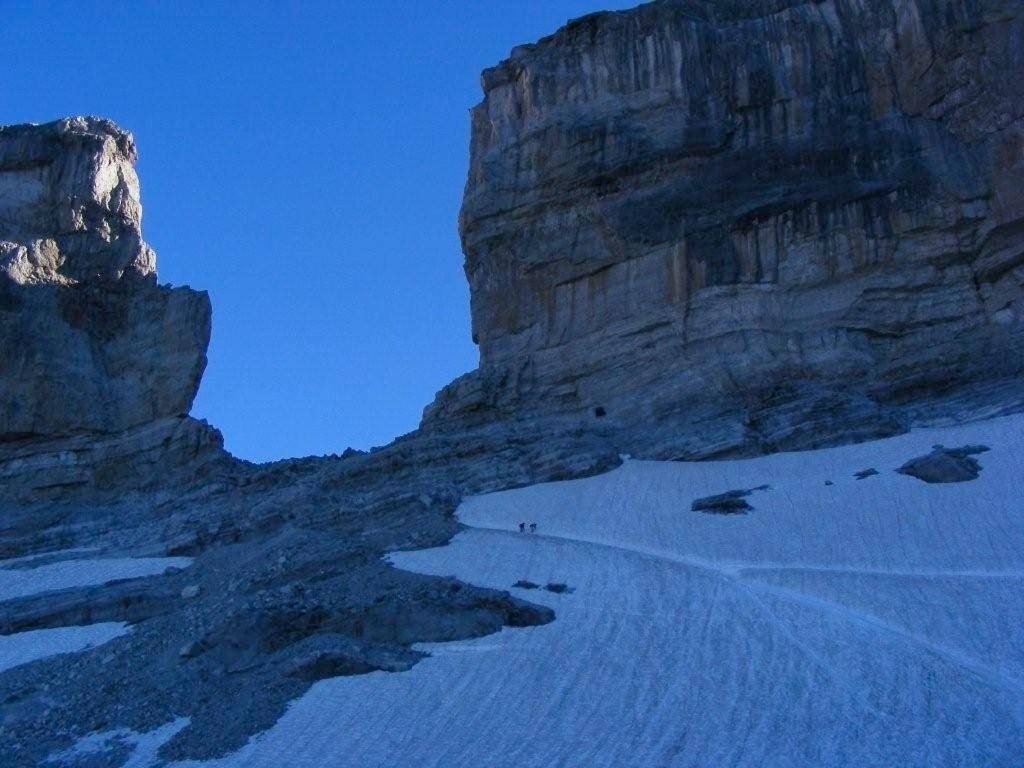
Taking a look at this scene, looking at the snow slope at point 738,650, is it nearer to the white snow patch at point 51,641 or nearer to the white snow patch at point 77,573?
the white snow patch at point 51,641

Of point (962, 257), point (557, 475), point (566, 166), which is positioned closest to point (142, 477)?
point (557, 475)

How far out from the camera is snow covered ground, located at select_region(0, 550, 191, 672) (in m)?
29.9

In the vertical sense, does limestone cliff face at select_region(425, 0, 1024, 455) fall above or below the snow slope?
above

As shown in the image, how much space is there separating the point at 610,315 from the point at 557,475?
374 inches

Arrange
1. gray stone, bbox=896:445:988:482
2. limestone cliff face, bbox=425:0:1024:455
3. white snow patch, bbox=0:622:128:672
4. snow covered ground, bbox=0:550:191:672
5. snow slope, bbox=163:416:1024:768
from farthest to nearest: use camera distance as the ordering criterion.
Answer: limestone cliff face, bbox=425:0:1024:455
gray stone, bbox=896:445:988:482
snow covered ground, bbox=0:550:191:672
white snow patch, bbox=0:622:128:672
snow slope, bbox=163:416:1024:768

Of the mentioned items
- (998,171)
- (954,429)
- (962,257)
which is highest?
(998,171)

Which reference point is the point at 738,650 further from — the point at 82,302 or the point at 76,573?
the point at 82,302

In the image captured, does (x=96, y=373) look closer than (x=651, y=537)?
No

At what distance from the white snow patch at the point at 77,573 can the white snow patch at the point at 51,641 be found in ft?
12.8

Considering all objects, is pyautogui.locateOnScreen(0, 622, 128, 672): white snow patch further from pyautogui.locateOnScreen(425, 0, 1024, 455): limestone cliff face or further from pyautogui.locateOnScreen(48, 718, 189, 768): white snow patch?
pyautogui.locateOnScreen(425, 0, 1024, 455): limestone cliff face

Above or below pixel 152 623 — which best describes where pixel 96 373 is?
above

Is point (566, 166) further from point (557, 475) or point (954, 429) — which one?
point (954, 429)

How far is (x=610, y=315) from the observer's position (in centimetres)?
4797

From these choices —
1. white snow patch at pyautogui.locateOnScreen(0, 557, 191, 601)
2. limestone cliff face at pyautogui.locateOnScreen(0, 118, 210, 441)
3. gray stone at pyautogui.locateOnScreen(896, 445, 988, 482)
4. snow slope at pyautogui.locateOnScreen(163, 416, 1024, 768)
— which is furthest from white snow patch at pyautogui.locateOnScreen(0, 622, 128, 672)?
gray stone at pyautogui.locateOnScreen(896, 445, 988, 482)
